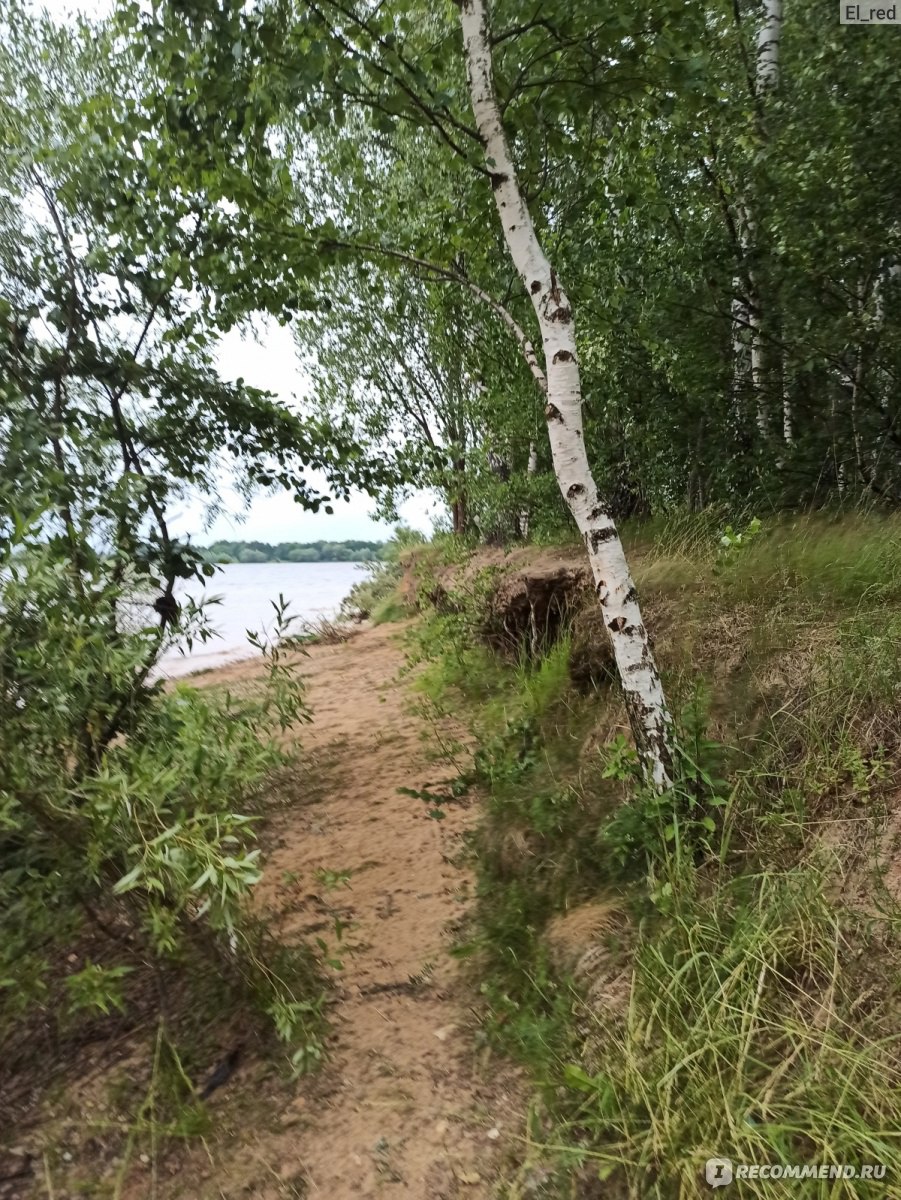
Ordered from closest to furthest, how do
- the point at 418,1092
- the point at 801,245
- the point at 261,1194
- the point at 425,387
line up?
the point at 261,1194, the point at 418,1092, the point at 801,245, the point at 425,387

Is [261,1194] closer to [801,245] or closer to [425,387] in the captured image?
[801,245]

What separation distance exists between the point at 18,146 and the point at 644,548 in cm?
587

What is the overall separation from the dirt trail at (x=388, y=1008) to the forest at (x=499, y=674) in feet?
0.07

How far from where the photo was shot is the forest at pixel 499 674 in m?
2.54

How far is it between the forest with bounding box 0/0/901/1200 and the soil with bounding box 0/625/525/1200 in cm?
2

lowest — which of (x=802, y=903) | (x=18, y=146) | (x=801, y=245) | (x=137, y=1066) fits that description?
(x=137, y=1066)

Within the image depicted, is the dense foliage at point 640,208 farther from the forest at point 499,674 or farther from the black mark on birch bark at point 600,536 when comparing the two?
the black mark on birch bark at point 600,536

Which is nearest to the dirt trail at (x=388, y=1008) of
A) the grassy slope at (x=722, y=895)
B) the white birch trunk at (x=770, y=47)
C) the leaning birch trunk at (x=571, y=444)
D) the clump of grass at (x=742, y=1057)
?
the grassy slope at (x=722, y=895)

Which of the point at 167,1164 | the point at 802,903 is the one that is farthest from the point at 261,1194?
the point at 802,903

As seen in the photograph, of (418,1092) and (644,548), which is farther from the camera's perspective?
(644,548)

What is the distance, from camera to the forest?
2.54m

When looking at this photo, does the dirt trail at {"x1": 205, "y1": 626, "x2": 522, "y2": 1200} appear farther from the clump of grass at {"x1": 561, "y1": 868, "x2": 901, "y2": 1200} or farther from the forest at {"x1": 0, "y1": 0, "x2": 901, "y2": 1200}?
the clump of grass at {"x1": 561, "y1": 868, "x2": 901, "y2": 1200}

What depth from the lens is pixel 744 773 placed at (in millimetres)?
3293

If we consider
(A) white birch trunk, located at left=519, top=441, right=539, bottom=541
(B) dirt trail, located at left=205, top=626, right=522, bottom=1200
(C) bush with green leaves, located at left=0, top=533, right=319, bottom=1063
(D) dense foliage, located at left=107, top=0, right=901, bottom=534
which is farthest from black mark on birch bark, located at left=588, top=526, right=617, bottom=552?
(A) white birch trunk, located at left=519, top=441, right=539, bottom=541
